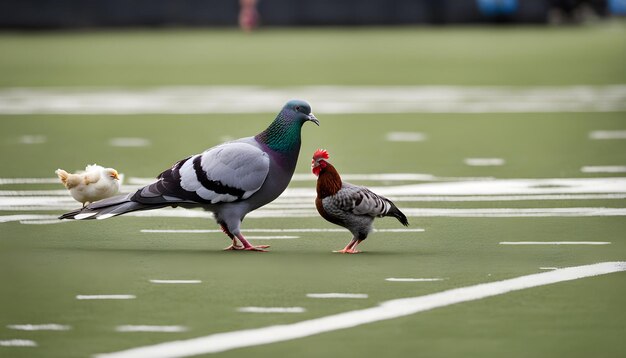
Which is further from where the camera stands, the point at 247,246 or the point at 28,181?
the point at 28,181

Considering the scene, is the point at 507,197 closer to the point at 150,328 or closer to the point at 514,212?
the point at 514,212

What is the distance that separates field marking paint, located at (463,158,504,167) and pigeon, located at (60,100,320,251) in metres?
5.68

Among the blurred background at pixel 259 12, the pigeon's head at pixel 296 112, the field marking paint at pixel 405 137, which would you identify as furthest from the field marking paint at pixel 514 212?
the blurred background at pixel 259 12

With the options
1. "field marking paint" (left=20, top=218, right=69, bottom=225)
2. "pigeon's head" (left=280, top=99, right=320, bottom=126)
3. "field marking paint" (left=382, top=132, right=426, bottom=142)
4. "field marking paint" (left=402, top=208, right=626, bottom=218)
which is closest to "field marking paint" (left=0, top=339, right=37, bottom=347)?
"pigeon's head" (left=280, top=99, right=320, bottom=126)

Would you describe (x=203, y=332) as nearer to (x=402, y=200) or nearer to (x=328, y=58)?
(x=402, y=200)

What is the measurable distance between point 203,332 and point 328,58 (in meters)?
29.1

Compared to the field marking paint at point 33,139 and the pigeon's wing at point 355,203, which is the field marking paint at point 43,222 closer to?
the pigeon's wing at point 355,203

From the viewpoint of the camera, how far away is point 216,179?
10.1m

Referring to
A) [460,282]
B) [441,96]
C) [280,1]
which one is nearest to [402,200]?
[460,282]

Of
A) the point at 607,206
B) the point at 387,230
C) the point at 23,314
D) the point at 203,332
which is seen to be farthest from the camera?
the point at 607,206

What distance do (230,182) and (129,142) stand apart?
8.46 m

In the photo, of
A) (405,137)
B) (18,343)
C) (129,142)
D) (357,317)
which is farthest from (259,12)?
(18,343)

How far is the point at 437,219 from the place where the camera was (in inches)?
470

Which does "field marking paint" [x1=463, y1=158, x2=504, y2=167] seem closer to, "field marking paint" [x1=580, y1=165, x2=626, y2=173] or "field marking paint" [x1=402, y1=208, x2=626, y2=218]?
"field marking paint" [x1=580, y1=165, x2=626, y2=173]
